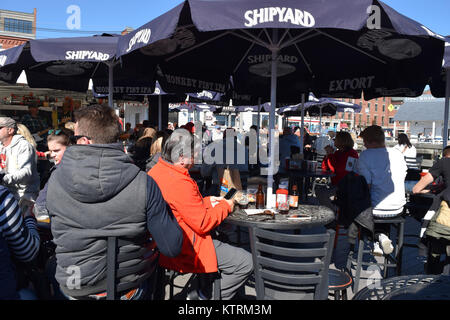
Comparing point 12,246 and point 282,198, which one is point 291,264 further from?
point 12,246

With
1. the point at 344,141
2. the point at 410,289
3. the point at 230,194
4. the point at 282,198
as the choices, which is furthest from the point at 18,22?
the point at 410,289

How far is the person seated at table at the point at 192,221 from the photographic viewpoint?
222 cm

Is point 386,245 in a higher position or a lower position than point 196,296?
higher

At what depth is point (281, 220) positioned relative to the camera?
2578 mm

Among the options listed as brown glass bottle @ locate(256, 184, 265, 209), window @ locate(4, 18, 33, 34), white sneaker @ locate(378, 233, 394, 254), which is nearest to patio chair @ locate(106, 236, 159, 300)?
brown glass bottle @ locate(256, 184, 265, 209)

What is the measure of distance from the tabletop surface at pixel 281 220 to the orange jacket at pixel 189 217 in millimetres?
216

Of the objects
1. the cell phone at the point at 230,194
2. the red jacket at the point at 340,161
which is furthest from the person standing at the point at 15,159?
the red jacket at the point at 340,161

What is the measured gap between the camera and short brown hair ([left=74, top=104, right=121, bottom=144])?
1.83 metres

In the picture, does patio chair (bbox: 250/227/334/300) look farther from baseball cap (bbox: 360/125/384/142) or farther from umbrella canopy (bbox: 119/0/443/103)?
baseball cap (bbox: 360/125/384/142)

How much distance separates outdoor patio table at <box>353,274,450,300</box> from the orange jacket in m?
1.01

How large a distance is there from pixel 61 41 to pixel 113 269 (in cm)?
322

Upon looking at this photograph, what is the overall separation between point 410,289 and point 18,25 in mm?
53683

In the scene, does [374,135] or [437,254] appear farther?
[374,135]

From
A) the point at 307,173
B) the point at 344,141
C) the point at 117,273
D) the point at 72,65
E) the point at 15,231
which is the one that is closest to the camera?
the point at 15,231
